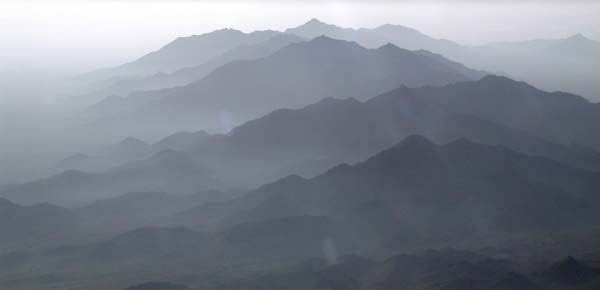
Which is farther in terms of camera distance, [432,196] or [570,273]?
[432,196]

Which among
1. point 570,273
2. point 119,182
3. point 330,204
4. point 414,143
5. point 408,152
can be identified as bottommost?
point 570,273

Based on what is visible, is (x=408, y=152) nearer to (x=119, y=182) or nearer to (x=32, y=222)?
(x=119, y=182)

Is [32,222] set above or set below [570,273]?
above

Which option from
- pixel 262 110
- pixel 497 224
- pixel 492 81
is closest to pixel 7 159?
pixel 262 110

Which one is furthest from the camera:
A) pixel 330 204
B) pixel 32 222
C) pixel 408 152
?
pixel 408 152

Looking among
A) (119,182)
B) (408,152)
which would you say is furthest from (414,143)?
(119,182)

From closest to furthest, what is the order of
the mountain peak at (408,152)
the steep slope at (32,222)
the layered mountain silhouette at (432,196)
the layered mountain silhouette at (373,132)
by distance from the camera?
the layered mountain silhouette at (432,196) → the steep slope at (32,222) → the mountain peak at (408,152) → the layered mountain silhouette at (373,132)

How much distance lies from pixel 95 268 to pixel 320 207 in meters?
37.5

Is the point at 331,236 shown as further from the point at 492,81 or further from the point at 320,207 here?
the point at 492,81

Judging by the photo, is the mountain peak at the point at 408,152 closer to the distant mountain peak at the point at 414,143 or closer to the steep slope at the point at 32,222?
the distant mountain peak at the point at 414,143

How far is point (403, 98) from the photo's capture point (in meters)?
149

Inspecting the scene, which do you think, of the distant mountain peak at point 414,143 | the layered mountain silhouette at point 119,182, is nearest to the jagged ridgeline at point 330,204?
the layered mountain silhouette at point 119,182

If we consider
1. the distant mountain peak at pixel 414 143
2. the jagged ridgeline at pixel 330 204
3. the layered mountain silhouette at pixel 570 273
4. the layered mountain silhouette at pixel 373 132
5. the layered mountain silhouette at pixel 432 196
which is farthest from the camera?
the layered mountain silhouette at pixel 373 132

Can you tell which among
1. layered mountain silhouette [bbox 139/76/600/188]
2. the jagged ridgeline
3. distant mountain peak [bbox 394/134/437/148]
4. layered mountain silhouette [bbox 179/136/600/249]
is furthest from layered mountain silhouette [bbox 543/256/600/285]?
layered mountain silhouette [bbox 139/76/600/188]
